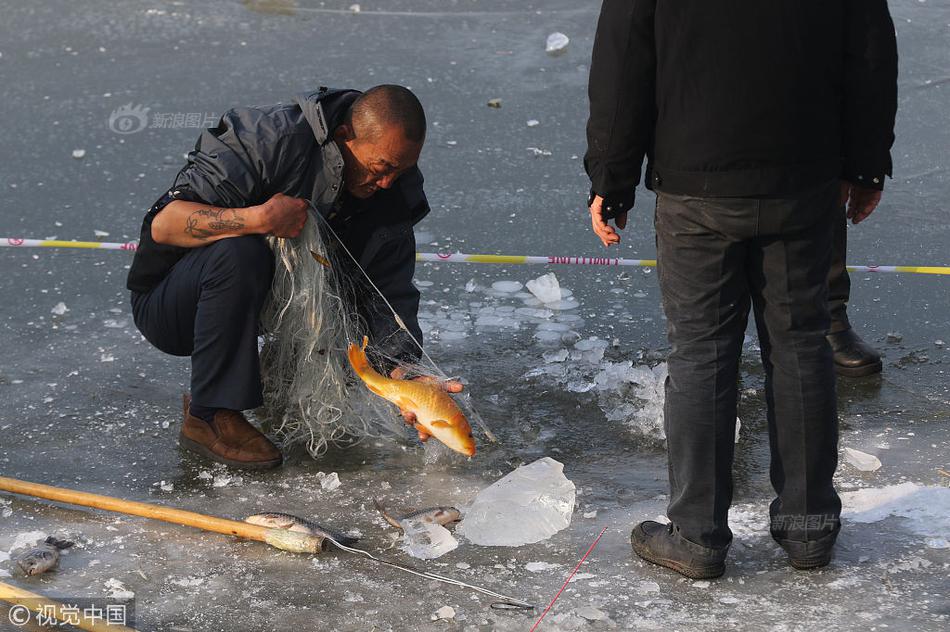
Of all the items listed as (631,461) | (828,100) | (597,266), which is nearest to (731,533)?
(631,461)

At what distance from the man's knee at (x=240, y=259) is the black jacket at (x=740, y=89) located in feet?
4.02

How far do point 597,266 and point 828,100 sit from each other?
2.47m

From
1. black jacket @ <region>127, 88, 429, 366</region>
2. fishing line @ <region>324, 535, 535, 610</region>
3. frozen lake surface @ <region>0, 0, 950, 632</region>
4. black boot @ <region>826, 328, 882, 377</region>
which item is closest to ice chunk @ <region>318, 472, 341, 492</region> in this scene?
frozen lake surface @ <region>0, 0, 950, 632</region>

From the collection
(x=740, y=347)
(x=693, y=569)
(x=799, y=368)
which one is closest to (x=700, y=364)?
(x=740, y=347)

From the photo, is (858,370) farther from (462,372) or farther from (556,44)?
(556,44)

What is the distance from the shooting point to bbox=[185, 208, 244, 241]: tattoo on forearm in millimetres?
3529

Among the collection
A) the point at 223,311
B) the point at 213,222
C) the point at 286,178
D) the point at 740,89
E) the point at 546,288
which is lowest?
the point at 546,288

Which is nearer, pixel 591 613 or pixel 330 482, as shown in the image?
pixel 591 613

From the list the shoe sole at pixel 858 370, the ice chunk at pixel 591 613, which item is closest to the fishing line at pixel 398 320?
the ice chunk at pixel 591 613

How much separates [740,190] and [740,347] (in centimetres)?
43

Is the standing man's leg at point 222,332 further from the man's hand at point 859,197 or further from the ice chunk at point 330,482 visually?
the man's hand at point 859,197

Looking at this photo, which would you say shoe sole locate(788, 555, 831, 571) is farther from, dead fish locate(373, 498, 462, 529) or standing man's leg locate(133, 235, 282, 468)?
standing man's leg locate(133, 235, 282, 468)

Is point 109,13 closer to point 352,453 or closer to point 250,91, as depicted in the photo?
point 250,91

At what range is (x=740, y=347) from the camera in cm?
295
